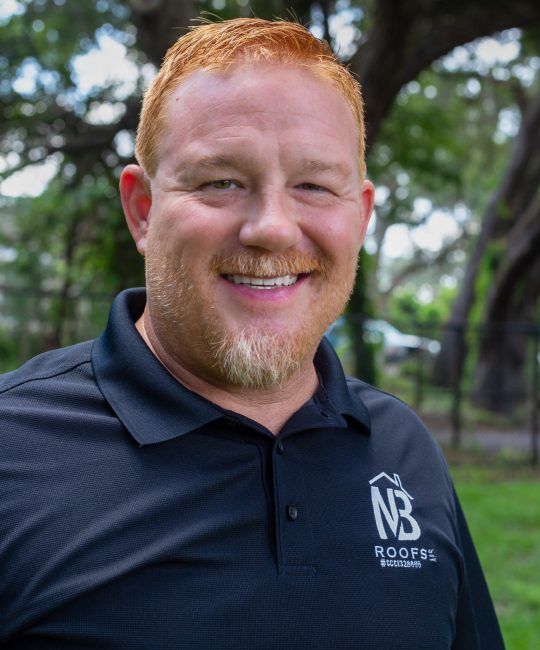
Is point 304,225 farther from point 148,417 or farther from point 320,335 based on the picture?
point 148,417

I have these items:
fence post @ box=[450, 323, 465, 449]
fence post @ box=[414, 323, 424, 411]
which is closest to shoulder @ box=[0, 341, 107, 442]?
fence post @ box=[450, 323, 465, 449]

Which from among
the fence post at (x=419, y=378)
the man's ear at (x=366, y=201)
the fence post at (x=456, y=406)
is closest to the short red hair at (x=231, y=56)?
the man's ear at (x=366, y=201)

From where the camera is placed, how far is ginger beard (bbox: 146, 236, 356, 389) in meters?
1.90

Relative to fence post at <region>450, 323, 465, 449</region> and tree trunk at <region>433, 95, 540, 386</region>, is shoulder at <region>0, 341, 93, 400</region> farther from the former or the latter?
tree trunk at <region>433, 95, 540, 386</region>

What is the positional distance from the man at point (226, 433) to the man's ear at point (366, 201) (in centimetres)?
12

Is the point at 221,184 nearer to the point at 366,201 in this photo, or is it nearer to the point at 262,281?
the point at 262,281

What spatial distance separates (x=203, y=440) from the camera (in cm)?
192

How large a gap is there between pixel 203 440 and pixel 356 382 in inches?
27.3

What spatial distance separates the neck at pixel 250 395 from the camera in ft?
6.61

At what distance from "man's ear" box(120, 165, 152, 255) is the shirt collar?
0.69ft

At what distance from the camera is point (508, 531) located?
7.19 m

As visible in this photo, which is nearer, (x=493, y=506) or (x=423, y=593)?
(x=423, y=593)

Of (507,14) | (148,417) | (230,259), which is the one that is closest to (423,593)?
(148,417)

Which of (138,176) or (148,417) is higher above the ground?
(138,176)
